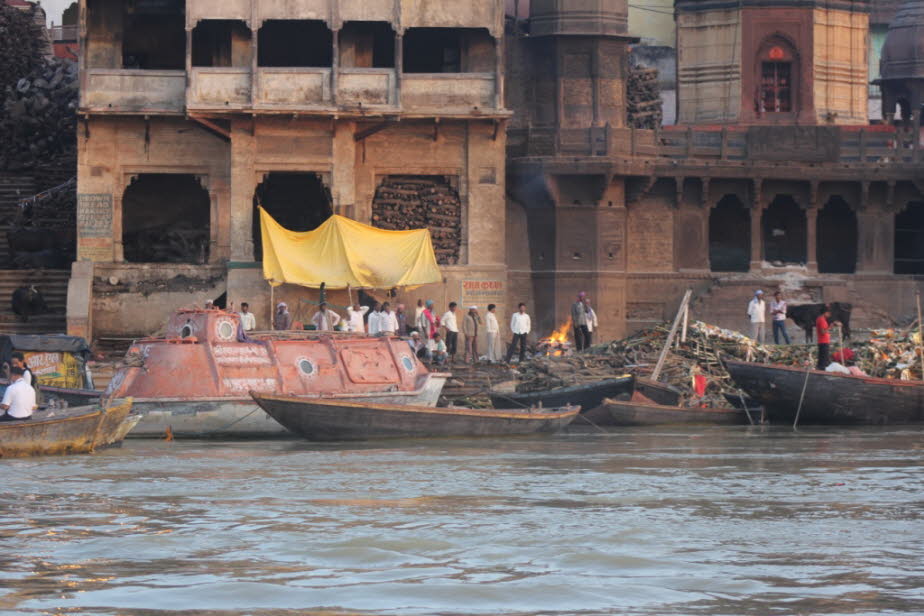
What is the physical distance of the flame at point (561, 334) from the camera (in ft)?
112

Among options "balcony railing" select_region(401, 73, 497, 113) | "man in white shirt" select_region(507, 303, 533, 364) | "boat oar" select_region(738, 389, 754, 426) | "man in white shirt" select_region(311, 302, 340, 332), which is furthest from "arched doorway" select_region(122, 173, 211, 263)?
"boat oar" select_region(738, 389, 754, 426)

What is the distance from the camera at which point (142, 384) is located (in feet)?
77.6

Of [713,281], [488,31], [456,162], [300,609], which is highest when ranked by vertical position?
[488,31]

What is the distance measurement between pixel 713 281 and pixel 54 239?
13.6m

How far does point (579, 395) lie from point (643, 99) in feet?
53.1

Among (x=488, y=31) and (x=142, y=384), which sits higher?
(x=488, y=31)

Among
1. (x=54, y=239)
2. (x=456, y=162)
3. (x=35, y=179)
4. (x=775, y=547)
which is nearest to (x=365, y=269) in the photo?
(x=456, y=162)

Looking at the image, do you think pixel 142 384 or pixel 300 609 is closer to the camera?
pixel 300 609

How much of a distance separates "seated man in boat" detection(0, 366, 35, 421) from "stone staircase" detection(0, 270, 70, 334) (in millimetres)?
11872

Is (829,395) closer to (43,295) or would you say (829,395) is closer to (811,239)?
(811,239)

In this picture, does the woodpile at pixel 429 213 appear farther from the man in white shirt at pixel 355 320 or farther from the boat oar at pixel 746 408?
the boat oar at pixel 746 408

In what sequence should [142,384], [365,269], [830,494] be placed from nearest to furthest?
1. [830,494]
2. [142,384]
3. [365,269]

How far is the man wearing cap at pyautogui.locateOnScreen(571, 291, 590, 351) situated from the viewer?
106ft

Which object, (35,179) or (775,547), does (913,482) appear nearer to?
(775,547)
